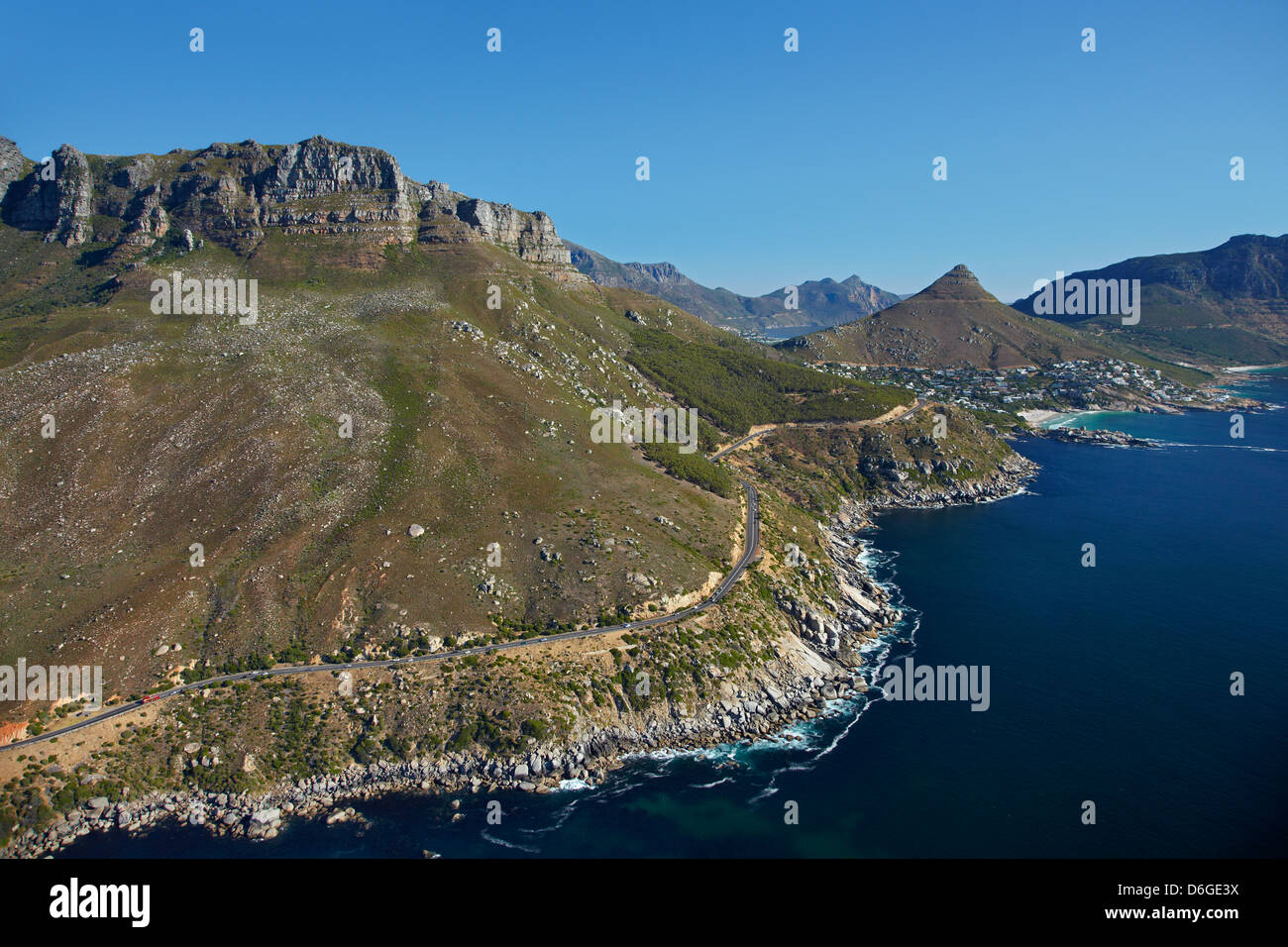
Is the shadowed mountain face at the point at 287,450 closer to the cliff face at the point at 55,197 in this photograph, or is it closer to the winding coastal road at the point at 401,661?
the cliff face at the point at 55,197

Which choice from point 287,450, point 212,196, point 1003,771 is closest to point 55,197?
point 212,196

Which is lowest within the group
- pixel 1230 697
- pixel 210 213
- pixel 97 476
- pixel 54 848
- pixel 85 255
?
pixel 54 848

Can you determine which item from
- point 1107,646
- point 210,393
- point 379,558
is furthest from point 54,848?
point 1107,646

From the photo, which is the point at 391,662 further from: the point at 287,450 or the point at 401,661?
the point at 287,450

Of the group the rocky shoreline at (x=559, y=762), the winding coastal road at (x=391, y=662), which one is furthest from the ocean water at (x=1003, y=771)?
the winding coastal road at (x=391, y=662)

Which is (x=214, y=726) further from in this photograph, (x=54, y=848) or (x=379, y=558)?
(x=379, y=558)

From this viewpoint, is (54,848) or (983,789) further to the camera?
(983,789)
